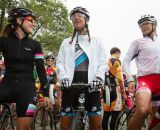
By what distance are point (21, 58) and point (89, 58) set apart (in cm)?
106

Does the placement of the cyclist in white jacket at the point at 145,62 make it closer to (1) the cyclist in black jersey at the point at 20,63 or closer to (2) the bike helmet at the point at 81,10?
(2) the bike helmet at the point at 81,10

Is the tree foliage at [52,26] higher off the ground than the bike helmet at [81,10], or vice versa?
the tree foliage at [52,26]

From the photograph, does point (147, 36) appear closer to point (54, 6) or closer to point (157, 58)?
point (157, 58)

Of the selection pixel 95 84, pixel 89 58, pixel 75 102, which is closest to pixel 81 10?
pixel 89 58

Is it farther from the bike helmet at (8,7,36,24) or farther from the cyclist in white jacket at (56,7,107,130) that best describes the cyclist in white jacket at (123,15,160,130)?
the bike helmet at (8,7,36,24)

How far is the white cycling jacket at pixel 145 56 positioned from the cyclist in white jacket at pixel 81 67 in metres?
0.48

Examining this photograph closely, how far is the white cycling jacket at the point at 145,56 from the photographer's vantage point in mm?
6660

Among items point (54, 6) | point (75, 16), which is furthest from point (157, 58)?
point (54, 6)

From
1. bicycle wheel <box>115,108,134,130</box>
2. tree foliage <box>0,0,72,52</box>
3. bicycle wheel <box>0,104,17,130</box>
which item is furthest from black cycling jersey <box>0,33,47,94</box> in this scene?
tree foliage <box>0,0,72,52</box>

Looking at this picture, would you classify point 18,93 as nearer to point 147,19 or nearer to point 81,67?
point 81,67

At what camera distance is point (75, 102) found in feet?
21.3

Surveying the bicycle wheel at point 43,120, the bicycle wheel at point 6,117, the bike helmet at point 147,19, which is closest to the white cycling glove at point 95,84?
the bike helmet at point 147,19

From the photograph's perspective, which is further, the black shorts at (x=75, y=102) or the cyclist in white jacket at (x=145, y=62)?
the black shorts at (x=75, y=102)

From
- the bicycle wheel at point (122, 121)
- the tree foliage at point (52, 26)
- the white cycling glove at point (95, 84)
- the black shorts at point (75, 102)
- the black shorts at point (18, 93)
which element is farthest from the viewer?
the tree foliage at point (52, 26)
